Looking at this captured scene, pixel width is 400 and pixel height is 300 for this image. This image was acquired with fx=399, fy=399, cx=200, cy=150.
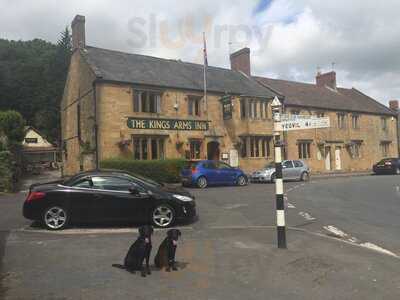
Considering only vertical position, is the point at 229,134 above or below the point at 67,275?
above

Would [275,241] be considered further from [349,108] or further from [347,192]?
[349,108]

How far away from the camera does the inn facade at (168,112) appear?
77.3ft

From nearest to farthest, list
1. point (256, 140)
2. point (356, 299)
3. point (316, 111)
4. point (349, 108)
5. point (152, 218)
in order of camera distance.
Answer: point (356, 299) < point (152, 218) < point (256, 140) < point (316, 111) < point (349, 108)

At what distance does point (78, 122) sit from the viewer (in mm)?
Result: 27500

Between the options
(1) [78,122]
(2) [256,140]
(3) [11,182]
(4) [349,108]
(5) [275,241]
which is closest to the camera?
(5) [275,241]

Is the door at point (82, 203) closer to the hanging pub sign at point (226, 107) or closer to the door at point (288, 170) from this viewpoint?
the door at point (288, 170)

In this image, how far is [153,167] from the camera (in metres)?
21.4

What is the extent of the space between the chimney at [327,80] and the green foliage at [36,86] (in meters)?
36.0

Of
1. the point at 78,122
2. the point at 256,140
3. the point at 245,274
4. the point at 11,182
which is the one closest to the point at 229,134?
the point at 256,140

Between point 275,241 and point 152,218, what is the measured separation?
10.2 feet

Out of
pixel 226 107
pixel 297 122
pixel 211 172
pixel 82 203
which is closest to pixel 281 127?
pixel 297 122

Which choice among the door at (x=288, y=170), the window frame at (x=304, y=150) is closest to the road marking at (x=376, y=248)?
the door at (x=288, y=170)

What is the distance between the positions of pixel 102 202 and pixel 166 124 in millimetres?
15956

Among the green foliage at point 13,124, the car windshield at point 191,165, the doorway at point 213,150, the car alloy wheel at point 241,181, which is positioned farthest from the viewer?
the doorway at point 213,150
